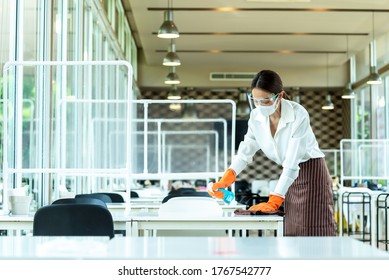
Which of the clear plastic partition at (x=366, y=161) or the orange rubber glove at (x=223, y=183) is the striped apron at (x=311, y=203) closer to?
the orange rubber glove at (x=223, y=183)

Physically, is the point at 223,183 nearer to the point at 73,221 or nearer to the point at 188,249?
the point at 73,221

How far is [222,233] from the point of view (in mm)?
4160

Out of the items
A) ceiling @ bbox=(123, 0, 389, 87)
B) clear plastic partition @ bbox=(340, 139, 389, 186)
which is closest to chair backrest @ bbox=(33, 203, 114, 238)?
ceiling @ bbox=(123, 0, 389, 87)

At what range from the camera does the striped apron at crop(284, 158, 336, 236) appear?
114 inches

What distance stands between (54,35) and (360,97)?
10.5 m

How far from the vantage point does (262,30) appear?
11625mm

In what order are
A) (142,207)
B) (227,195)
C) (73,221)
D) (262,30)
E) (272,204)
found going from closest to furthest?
1. (73,221)
2. (272,204)
3. (227,195)
4. (142,207)
5. (262,30)

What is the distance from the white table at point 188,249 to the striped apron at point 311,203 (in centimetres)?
122

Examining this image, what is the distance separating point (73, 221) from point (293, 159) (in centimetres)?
90

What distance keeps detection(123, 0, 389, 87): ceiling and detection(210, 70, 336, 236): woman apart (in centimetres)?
682

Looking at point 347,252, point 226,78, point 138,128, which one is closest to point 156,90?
point 226,78

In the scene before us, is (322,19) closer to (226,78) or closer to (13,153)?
(226,78)

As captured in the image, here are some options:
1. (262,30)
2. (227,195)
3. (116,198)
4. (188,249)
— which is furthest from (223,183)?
(262,30)

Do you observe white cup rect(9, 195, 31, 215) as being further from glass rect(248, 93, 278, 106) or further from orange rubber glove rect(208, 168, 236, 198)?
glass rect(248, 93, 278, 106)
